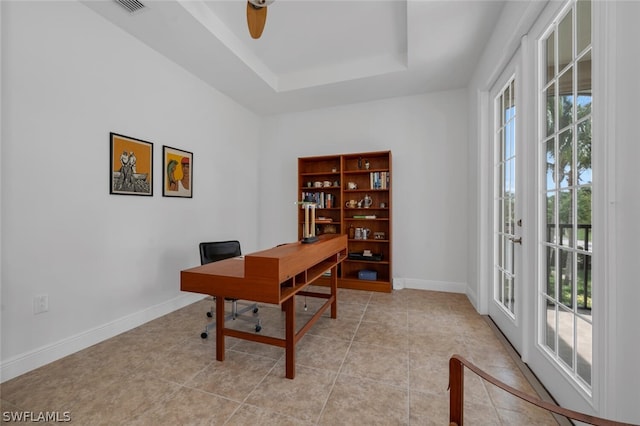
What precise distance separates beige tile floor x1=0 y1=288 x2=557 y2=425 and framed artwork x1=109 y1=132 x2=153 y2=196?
1388 millimetres

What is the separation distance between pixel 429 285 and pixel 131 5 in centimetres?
453

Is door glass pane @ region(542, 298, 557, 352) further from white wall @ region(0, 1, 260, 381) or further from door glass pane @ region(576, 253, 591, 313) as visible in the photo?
white wall @ region(0, 1, 260, 381)

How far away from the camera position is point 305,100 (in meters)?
3.99

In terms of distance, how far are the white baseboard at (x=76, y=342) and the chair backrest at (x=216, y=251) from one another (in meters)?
0.78

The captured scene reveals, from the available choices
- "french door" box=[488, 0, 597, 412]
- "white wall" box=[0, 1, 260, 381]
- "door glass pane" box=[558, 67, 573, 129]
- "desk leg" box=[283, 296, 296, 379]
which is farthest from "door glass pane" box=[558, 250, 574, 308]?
"white wall" box=[0, 1, 260, 381]

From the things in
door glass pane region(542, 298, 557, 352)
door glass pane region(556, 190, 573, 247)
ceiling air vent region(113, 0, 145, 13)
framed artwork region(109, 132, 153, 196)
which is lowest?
door glass pane region(542, 298, 557, 352)

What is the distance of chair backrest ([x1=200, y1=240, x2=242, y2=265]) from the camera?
8.78ft

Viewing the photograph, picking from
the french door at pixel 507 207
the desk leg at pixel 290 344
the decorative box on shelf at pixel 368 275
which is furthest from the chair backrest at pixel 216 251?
the french door at pixel 507 207

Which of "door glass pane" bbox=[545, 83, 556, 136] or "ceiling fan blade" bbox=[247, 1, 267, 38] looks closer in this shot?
"door glass pane" bbox=[545, 83, 556, 136]

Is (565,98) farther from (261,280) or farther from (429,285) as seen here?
(429,285)

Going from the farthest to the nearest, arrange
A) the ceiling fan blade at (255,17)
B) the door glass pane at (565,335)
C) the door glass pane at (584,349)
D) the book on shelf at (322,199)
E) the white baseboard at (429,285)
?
1. the book on shelf at (322,199)
2. the white baseboard at (429,285)
3. the ceiling fan blade at (255,17)
4. the door glass pane at (565,335)
5. the door glass pane at (584,349)

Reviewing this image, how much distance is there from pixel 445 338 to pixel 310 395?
4.56ft

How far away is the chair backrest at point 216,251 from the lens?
2.68 m

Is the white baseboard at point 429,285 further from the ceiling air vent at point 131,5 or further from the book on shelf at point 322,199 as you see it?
the ceiling air vent at point 131,5
